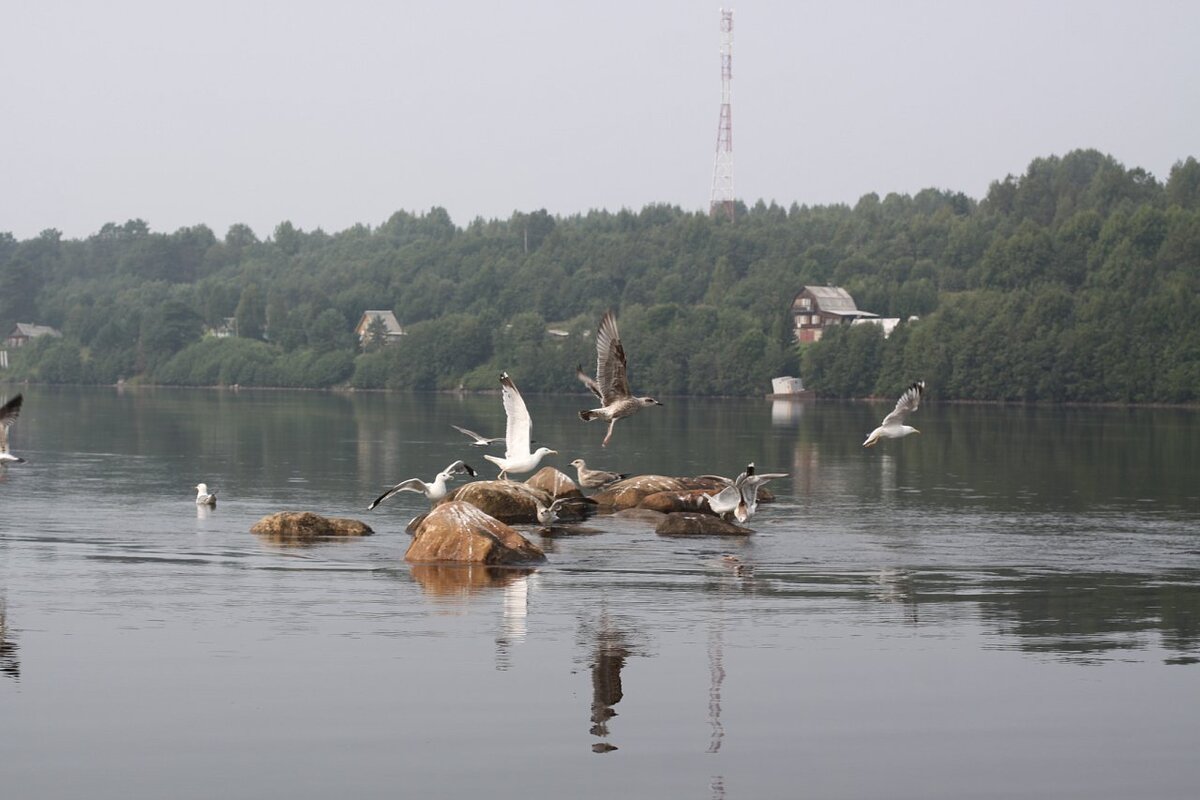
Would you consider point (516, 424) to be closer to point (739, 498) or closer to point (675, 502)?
point (739, 498)

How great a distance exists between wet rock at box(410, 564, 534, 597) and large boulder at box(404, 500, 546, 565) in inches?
12.7

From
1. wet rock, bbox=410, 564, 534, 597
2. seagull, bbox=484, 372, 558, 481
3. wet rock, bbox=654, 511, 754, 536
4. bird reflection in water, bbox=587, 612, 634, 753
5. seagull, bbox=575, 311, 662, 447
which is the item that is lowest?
bird reflection in water, bbox=587, 612, 634, 753

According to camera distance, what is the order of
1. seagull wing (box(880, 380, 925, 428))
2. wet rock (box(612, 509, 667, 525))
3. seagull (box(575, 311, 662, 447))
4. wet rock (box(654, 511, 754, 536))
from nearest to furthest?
seagull (box(575, 311, 662, 447)), wet rock (box(654, 511, 754, 536)), seagull wing (box(880, 380, 925, 428)), wet rock (box(612, 509, 667, 525))

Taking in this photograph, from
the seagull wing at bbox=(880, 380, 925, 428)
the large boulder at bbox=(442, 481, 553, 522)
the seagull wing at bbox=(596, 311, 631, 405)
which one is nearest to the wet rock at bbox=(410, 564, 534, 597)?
the seagull wing at bbox=(596, 311, 631, 405)

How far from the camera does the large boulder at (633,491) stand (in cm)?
4197

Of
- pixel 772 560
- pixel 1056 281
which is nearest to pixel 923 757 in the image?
pixel 772 560

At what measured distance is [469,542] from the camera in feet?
97.5

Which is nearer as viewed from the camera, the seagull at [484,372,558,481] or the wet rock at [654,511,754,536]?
the seagull at [484,372,558,481]

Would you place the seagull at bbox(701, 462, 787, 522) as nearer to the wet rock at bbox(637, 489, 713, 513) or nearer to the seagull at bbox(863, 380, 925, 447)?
the seagull at bbox(863, 380, 925, 447)

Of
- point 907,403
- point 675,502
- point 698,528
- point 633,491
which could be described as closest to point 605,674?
point 698,528

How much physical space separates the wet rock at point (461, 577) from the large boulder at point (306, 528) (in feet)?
19.5

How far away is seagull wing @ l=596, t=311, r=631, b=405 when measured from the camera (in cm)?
3158

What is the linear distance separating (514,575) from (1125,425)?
83.4 metres

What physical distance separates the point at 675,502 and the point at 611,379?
8768 mm
